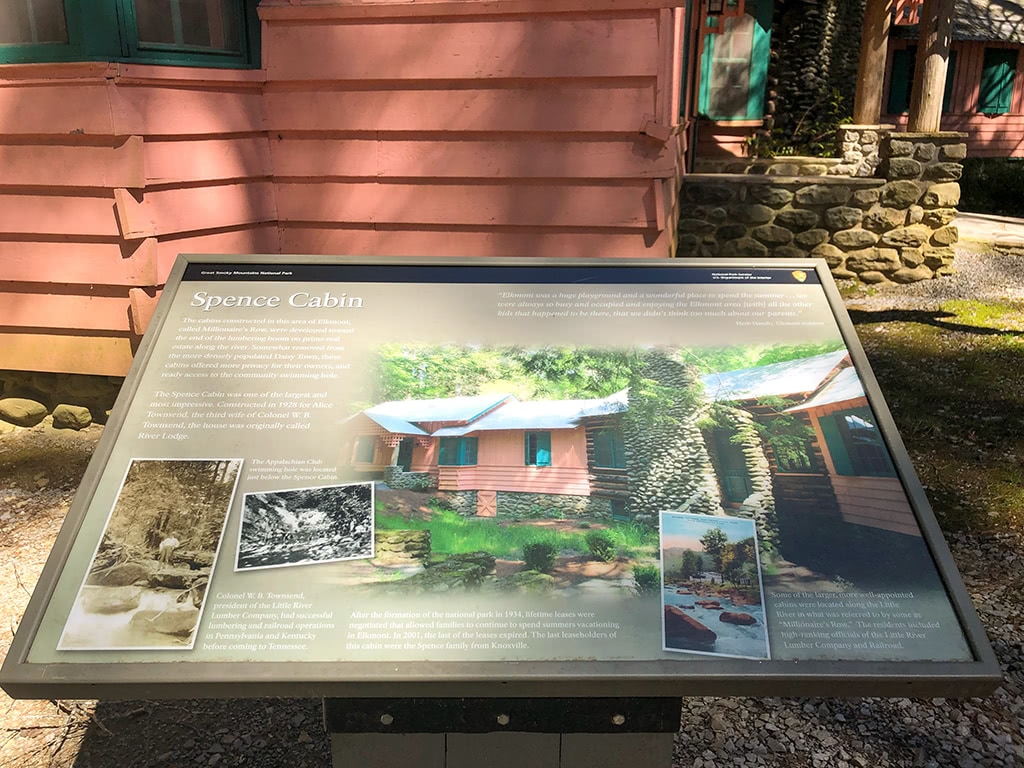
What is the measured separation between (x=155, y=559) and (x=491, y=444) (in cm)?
74

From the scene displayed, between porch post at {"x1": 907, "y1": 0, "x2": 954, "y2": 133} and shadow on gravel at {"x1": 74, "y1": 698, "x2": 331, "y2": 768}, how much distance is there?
7.32m

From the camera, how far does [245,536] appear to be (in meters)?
1.72

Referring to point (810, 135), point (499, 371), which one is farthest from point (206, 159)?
point (810, 135)

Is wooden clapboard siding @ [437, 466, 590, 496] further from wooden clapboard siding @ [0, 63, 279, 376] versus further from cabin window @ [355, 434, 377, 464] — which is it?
wooden clapboard siding @ [0, 63, 279, 376]

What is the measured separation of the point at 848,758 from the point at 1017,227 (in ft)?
33.1

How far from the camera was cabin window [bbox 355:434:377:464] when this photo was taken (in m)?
1.83

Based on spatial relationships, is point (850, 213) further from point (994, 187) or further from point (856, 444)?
point (994, 187)

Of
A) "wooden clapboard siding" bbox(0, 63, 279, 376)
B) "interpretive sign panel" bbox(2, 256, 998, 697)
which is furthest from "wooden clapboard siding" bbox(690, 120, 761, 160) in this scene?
"interpretive sign panel" bbox(2, 256, 998, 697)

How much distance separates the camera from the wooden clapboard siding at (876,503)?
1725mm

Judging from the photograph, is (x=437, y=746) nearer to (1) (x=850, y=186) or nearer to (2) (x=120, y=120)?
(2) (x=120, y=120)

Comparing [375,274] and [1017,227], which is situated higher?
[375,274]

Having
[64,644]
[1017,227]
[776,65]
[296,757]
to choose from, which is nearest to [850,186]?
[1017,227]

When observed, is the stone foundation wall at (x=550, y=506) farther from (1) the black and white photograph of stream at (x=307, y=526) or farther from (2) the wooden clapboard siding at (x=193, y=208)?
(2) the wooden clapboard siding at (x=193, y=208)

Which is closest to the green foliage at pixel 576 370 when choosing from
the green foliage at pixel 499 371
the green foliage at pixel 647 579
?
the green foliage at pixel 499 371
